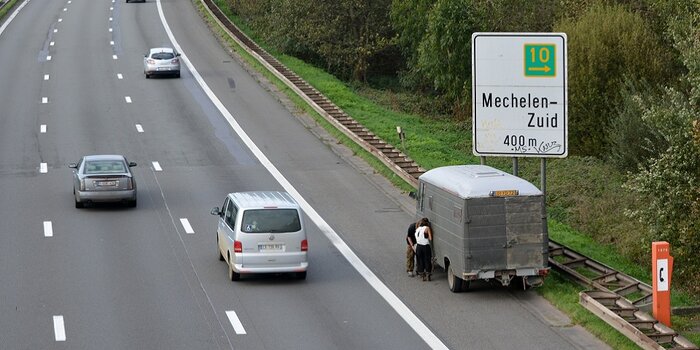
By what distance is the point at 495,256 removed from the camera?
23438mm

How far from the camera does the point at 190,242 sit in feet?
95.8

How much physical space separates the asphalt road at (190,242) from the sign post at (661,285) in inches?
51.1

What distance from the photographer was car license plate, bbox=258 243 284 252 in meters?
24.8

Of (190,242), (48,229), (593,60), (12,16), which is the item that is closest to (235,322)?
(190,242)

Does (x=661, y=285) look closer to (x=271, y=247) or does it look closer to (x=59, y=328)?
(x=271, y=247)

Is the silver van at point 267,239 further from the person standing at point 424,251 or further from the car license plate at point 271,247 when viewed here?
the person standing at point 424,251

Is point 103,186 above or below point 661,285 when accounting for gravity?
below

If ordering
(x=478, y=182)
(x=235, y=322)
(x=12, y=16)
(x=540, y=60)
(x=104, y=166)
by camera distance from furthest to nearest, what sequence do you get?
(x=12, y=16)
(x=104, y=166)
(x=540, y=60)
(x=478, y=182)
(x=235, y=322)

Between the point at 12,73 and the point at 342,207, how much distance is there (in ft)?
101

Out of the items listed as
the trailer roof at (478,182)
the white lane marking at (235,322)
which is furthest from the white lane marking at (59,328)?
the trailer roof at (478,182)

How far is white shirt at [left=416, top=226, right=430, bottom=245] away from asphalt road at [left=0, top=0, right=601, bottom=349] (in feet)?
3.08

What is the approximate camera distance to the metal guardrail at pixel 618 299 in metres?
19.3

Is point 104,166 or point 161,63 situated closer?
point 104,166

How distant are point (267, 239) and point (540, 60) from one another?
325 inches
